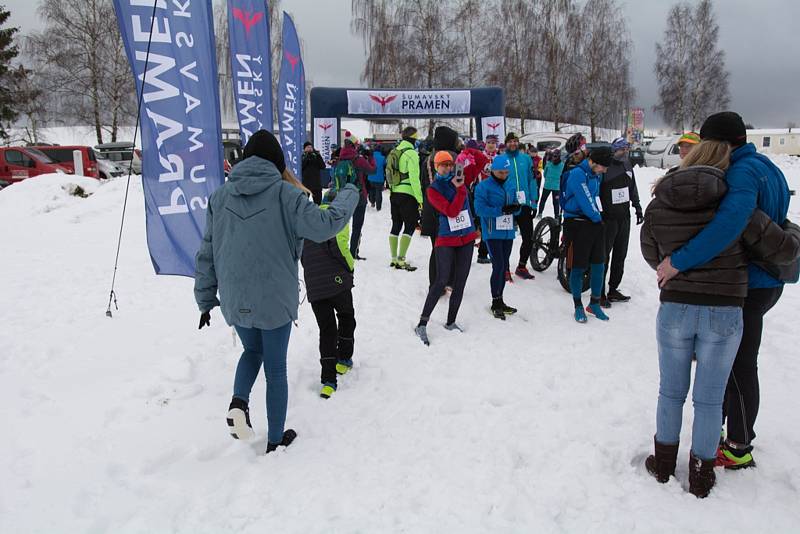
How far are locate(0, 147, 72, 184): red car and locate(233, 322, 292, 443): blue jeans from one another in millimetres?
20165

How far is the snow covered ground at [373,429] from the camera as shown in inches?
104

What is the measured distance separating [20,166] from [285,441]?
21.5 meters

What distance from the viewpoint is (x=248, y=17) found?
5.85m

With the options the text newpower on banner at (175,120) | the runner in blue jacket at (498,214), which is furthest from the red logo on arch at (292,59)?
the runner in blue jacket at (498,214)

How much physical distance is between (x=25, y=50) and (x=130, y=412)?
40175 millimetres

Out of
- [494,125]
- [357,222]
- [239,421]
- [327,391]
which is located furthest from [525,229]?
[494,125]

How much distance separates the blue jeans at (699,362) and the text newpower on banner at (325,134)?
12.1m

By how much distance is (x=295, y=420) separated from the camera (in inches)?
142

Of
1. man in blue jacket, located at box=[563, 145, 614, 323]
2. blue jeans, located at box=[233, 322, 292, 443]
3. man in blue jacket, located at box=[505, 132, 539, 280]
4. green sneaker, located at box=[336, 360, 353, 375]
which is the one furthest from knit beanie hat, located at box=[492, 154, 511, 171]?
blue jeans, located at box=[233, 322, 292, 443]

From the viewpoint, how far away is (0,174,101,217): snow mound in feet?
40.6

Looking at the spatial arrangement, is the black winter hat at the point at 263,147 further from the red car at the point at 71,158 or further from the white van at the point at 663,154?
the white van at the point at 663,154

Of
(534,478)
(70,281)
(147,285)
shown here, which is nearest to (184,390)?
(534,478)

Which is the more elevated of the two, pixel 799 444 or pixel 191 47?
pixel 191 47

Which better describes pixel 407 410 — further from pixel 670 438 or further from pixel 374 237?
pixel 374 237
